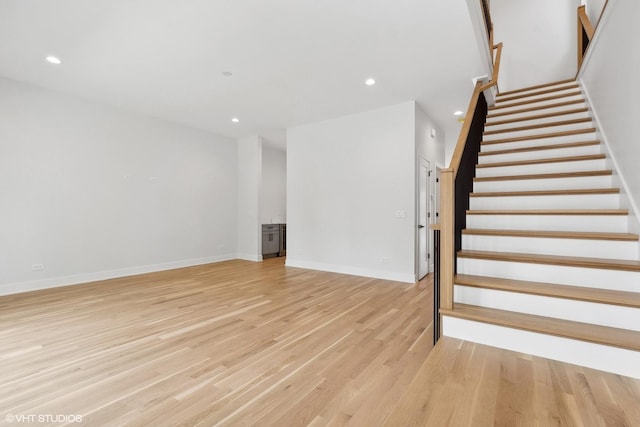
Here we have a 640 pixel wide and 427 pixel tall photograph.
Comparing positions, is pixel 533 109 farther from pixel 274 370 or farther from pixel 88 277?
pixel 88 277

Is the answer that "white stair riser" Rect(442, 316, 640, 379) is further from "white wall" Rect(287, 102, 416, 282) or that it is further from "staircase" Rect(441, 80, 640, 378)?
"white wall" Rect(287, 102, 416, 282)

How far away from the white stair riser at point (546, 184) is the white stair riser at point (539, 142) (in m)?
0.74

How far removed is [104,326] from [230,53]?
10.7ft

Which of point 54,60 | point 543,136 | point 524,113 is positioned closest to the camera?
point 543,136

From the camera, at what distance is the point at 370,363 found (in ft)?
6.95

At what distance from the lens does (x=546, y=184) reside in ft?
9.47

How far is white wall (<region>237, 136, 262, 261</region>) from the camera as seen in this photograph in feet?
22.7

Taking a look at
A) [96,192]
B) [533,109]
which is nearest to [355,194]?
[533,109]

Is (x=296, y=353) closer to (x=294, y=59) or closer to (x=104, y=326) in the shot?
(x=104, y=326)

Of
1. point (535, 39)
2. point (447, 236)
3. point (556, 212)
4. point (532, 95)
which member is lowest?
point (447, 236)

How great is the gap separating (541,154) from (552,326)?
2375 mm

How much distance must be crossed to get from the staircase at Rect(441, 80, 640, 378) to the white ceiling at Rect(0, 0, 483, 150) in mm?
1520

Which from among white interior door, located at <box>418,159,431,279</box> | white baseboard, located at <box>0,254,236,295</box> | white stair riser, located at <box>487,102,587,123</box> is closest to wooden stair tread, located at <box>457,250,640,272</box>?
white interior door, located at <box>418,159,431,279</box>

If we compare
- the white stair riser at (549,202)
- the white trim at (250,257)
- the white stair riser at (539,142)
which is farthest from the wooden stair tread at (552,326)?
the white trim at (250,257)
